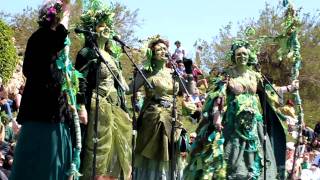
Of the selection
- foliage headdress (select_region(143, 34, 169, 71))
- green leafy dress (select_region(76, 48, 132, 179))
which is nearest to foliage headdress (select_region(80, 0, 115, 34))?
green leafy dress (select_region(76, 48, 132, 179))

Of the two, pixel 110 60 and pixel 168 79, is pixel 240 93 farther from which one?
pixel 110 60

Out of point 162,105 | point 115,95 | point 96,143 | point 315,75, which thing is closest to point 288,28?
point 162,105

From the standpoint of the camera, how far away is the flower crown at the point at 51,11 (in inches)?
231

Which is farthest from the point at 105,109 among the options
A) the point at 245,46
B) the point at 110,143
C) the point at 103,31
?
the point at 245,46

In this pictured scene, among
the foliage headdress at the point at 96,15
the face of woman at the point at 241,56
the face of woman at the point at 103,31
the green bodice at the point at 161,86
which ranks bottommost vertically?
the green bodice at the point at 161,86

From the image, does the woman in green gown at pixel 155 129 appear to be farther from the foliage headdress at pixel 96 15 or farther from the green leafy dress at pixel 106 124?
the foliage headdress at pixel 96 15

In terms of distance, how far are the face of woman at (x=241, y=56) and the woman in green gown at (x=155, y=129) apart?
710 mm

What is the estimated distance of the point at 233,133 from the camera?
8680 millimetres

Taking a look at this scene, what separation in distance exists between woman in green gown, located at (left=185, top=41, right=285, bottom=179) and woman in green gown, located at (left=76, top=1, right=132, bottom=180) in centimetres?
87

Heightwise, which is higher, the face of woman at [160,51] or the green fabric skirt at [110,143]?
the face of woman at [160,51]

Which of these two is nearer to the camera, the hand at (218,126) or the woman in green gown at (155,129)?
the hand at (218,126)

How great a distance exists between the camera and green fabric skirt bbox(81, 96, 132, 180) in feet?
26.1

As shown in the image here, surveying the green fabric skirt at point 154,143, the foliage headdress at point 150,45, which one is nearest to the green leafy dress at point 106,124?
the green fabric skirt at point 154,143

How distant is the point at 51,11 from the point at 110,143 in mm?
2441
